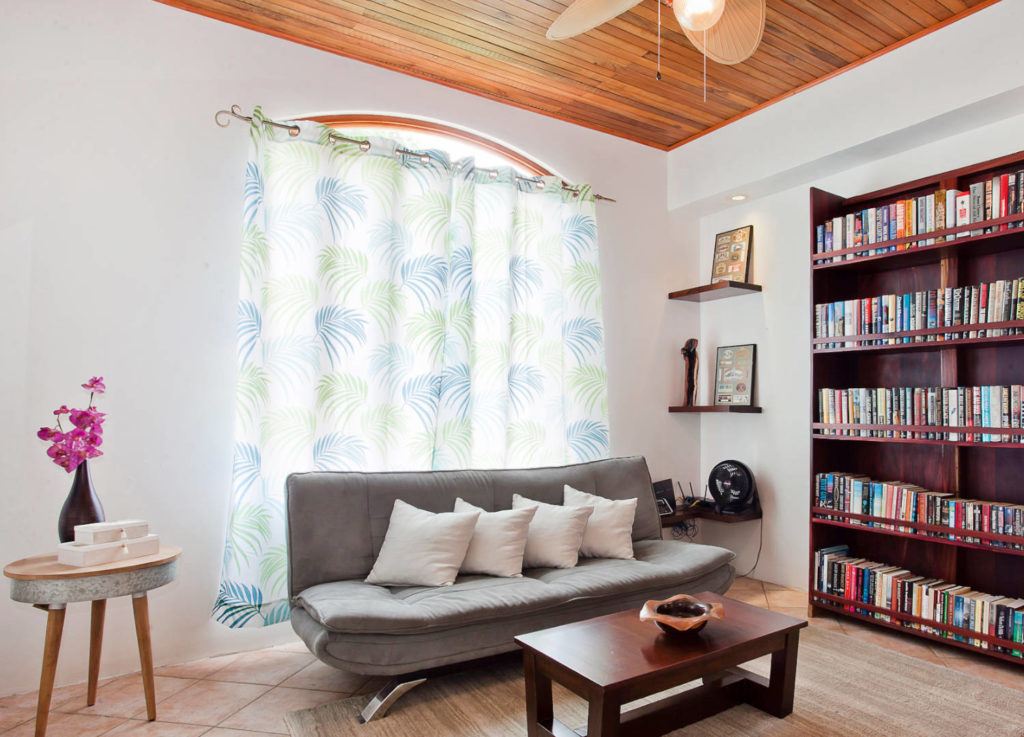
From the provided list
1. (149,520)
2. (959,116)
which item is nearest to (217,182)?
(149,520)

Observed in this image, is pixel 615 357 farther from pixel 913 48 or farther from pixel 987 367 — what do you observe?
pixel 913 48

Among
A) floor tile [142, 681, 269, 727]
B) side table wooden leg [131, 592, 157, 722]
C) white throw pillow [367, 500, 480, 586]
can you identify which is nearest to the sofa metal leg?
white throw pillow [367, 500, 480, 586]

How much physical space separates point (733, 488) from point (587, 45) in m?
2.78

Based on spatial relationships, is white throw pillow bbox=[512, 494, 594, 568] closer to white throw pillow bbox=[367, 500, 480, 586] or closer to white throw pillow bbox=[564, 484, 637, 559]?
white throw pillow bbox=[564, 484, 637, 559]

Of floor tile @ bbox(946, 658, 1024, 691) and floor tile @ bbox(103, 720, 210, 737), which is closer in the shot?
floor tile @ bbox(103, 720, 210, 737)

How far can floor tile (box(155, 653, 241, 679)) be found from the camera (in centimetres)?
270

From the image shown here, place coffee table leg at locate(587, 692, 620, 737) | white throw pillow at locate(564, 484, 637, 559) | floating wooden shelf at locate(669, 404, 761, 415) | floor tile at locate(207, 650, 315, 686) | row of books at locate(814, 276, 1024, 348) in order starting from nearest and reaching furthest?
coffee table leg at locate(587, 692, 620, 737) < floor tile at locate(207, 650, 315, 686) < row of books at locate(814, 276, 1024, 348) < white throw pillow at locate(564, 484, 637, 559) < floating wooden shelf at locate(669, 404, 761, 415)

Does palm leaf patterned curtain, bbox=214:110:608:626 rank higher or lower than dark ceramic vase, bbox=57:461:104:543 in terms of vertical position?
higher

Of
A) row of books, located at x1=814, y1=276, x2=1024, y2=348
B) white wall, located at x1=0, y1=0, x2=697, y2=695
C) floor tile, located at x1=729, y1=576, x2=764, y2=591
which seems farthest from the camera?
floor tile, located at x1=729, y1=576, x2=764, y2=591

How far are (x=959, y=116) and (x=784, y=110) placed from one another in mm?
963

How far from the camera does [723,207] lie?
4.51 metres

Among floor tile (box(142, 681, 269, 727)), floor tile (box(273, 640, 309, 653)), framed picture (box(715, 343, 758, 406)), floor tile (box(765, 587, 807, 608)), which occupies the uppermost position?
framed picture (box(715, 343, 758, 406))

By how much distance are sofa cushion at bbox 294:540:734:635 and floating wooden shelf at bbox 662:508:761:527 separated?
0.74m

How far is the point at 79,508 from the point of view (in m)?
2.33
